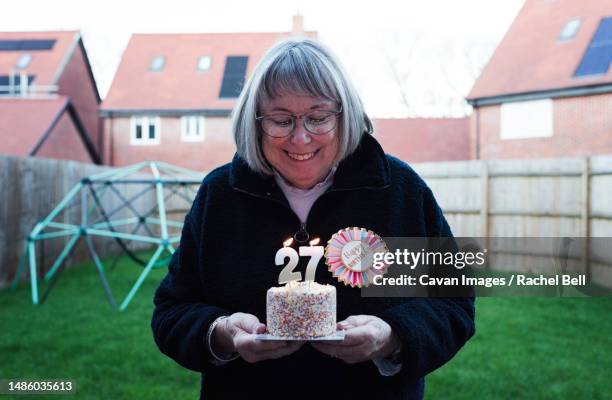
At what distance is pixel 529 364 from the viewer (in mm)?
4832

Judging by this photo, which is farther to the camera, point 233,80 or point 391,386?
point 233,80

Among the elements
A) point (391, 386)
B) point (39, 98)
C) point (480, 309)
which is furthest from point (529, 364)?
point (39, 98)

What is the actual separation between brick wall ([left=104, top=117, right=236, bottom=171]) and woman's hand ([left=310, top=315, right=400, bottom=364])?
18745mm

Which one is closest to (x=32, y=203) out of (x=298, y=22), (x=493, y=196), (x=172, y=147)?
(x=493, y=196)

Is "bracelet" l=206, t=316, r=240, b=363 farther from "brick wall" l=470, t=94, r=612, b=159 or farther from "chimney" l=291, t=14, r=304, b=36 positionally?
"chimney" l=291, t=14, r=304, b=36

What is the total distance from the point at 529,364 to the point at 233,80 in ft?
55.9

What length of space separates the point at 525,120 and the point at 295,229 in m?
15.7

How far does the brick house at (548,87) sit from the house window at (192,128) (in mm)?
8062

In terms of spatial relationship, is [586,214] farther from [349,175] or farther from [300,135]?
[300,135]

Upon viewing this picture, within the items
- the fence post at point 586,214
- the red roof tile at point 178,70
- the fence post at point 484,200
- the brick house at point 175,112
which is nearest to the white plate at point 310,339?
the fence post at point 586,214

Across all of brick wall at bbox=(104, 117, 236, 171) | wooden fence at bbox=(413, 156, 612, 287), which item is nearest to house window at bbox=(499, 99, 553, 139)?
wooden fence at bbox=(413, 156, 612, 287)

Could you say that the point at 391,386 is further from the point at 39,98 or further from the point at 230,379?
the point at 39,98

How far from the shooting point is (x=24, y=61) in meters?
19.8

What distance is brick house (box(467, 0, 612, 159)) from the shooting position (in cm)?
1488
